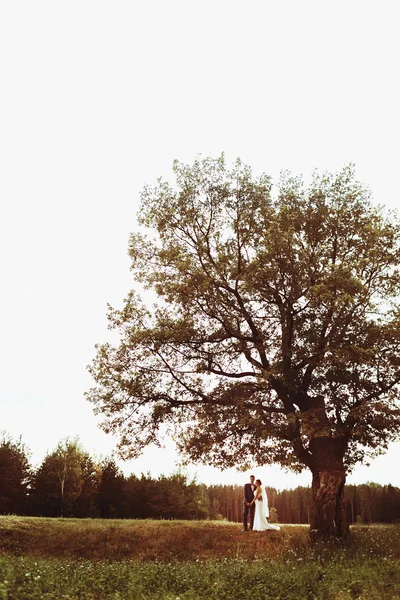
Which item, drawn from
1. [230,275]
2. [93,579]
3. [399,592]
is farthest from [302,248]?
[93,579]

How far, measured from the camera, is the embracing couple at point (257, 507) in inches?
1015

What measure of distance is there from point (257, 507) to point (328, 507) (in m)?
4.60

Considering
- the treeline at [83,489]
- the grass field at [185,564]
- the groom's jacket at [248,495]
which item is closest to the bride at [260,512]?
the groom's jacket at [248,495]

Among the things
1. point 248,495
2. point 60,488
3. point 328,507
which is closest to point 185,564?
point 328,507

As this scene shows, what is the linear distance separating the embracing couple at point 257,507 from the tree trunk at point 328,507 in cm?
348

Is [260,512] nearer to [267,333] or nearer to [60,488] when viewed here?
[267,333]

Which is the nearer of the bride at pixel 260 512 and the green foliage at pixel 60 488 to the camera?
the bride at pixel 260 512

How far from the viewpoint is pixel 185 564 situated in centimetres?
1656

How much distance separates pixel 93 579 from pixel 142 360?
1253 cm

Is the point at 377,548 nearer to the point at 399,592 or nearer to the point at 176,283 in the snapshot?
the point at 399,592

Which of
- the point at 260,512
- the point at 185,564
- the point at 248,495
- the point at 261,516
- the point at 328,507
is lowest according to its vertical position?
the point at 185,564

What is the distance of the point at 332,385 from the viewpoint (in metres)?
23.0

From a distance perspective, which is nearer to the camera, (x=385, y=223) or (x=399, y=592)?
(x=399, y=592)

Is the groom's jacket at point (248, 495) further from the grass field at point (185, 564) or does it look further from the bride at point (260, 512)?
the grass field at point (185, 564)
